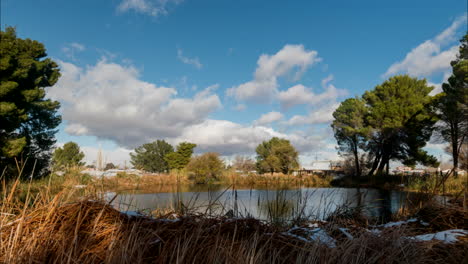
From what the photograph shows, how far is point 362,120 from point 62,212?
29.7 metres

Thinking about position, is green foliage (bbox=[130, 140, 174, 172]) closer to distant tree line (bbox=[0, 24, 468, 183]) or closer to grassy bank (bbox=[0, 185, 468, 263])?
distant tree line (bbox=[0, 24, 468, 183])

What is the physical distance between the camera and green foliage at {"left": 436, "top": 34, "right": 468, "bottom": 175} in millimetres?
18188

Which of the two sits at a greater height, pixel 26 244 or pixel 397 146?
pixel 397 146

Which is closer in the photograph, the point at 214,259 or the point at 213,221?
the point at 214,259

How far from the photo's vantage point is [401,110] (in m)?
24.1

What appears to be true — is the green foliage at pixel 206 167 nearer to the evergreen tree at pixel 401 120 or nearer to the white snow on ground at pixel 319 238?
the evergreen tree at pixel 401 120

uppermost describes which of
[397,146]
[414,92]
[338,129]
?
[414,92]

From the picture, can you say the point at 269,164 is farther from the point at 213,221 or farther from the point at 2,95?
the point at 213,221

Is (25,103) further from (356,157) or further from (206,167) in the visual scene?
(356,157)

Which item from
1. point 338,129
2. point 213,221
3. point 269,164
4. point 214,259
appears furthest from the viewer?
point 269,164

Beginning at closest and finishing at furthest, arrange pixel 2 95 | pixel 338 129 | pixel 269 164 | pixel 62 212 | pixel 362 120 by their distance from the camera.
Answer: pixel 62 212, pixel 2 95, pixel 362 120, pixel 338 129, pixel 269 164

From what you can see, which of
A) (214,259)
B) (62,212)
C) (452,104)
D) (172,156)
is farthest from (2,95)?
(172,156)

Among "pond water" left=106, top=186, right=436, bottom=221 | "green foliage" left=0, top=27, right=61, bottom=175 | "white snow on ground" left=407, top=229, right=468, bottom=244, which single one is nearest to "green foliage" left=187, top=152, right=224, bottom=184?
"green foliage" left=0, top=27, right=61, bottom=175

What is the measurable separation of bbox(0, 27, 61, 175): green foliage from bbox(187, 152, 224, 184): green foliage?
1183 centimetres
